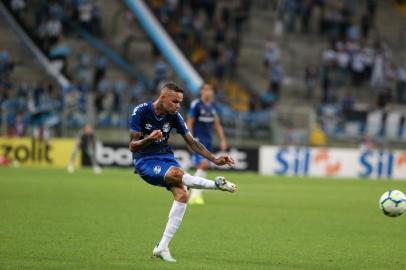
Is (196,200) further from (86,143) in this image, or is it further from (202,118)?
(86,143)

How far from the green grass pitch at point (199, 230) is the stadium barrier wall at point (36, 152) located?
9865 millimetres

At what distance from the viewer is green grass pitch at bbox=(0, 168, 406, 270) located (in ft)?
33.0

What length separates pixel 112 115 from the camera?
109ft

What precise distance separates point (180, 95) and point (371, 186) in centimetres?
1872

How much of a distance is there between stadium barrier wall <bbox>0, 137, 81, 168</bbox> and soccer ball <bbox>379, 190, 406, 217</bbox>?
2291 cm

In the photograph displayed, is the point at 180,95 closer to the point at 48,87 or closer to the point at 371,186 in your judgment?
the point at 371,186

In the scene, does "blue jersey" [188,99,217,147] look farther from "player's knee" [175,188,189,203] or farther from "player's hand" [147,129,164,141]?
"player's hand" [147,129,164,141]

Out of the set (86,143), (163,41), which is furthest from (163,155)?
(163,41)

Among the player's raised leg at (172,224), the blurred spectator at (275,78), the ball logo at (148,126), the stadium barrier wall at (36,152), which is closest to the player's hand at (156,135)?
the ball logo at (148,126)

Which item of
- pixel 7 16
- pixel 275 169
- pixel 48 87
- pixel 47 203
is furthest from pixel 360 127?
pixel 47 203

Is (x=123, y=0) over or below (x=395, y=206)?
over

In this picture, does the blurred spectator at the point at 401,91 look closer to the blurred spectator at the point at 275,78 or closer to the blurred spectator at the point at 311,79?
the blurred spectator at the point at 311,79

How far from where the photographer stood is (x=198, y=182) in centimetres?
993

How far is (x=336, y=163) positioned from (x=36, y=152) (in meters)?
11.8
